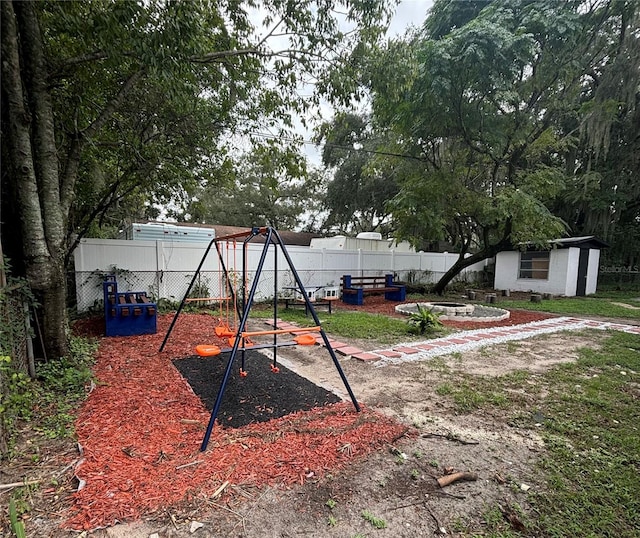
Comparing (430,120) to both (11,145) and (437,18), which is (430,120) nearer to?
(437,18)

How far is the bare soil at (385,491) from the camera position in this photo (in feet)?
5.46

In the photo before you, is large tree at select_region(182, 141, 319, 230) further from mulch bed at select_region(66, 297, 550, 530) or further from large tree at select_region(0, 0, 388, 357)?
mulch bed at select_region(66, 297, 550, 530)

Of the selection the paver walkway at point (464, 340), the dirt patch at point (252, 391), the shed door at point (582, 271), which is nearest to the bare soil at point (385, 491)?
the dirt patch at point (252, 391)

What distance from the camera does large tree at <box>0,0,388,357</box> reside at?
3.04m

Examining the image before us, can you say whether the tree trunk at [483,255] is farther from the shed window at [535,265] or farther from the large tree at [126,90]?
the large tree at [126,90]

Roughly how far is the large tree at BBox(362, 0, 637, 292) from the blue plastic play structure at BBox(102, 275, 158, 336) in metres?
6.20

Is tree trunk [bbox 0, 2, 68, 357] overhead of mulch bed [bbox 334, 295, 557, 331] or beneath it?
overhead

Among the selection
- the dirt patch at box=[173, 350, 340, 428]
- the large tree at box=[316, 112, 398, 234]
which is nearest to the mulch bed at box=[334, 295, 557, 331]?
the dirt patch at box=[173, 350, 340, 428]

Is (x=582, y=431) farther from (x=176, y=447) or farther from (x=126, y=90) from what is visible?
(x=126, y=90)

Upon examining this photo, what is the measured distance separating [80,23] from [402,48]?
387cm

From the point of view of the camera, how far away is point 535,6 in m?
7.52

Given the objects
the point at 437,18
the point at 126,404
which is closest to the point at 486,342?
the point at 126,404

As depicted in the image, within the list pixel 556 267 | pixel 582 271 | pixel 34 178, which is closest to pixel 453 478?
pixel 34 178

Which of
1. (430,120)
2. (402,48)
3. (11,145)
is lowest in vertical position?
(11,145)
